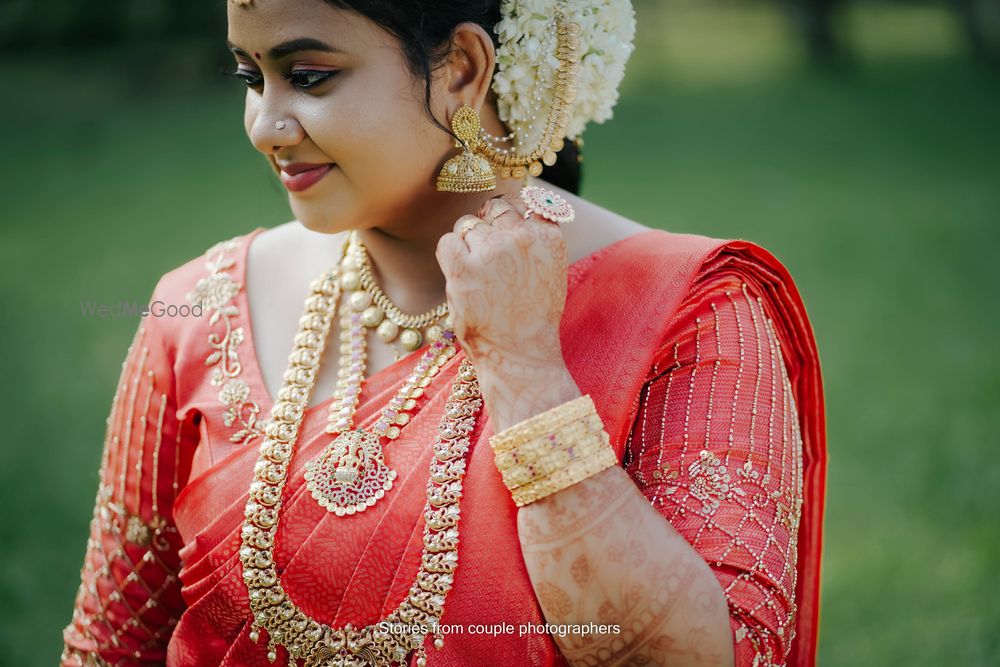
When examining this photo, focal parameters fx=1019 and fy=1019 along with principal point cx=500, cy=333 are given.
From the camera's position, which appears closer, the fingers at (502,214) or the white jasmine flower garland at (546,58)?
the fingers at (502,214)

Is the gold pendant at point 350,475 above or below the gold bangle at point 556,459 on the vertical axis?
below

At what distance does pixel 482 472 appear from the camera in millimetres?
1481

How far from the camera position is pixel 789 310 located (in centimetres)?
168

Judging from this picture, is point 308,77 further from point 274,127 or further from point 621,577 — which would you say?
point 621,577

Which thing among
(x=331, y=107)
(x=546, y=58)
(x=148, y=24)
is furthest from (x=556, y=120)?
(x=148, y=24)

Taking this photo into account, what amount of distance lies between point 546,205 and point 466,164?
144mm

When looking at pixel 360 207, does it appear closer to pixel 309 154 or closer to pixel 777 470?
pixel 309 154

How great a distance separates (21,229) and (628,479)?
6.56 metres

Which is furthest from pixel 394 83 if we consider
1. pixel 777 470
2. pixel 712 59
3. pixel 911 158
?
pixel 712 59

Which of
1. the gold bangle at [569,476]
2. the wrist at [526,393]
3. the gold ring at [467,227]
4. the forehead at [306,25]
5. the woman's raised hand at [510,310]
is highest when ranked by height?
the forehead at [306,25]

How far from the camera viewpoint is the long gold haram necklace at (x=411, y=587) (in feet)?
4.79

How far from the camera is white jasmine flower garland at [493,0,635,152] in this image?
62.2 inches

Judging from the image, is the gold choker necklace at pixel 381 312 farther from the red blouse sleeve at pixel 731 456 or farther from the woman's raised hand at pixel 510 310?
the red blouse sleeve at pixel 731 456

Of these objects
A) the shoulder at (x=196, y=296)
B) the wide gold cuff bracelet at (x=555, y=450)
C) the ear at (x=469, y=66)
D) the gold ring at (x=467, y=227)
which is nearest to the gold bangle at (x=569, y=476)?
the wide gold cuff bracelet at (x=555, y=450)
